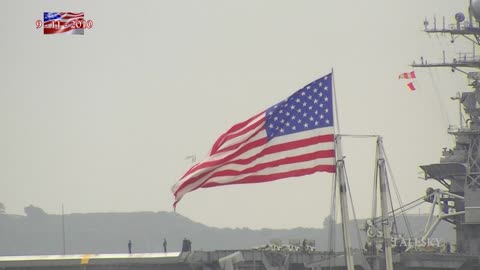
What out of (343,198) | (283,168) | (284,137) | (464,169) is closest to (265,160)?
(283,168)

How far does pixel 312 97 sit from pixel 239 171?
3850 mm

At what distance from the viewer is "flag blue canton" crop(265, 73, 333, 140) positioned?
161ft

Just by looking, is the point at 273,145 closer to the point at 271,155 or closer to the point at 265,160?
the point at 271,155

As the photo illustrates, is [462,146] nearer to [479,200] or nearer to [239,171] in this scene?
[479,200]

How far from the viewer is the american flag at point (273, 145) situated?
48.8 meters

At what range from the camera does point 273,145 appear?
4909 cm

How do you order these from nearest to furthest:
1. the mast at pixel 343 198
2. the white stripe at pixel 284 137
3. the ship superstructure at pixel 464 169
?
the mast at pixel 343 198 → the white stripe at pixel 284 137 → the ship superstructure at pixel 464 169

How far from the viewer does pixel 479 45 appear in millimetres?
84938

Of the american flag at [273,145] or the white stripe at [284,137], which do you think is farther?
the white stripe at [284,137]

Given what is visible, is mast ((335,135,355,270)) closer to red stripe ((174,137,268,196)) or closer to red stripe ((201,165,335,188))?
red stripe ((201,165,335,188))

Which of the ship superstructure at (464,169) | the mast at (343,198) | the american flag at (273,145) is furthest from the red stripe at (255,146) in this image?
the ship superstructure at (464,169)

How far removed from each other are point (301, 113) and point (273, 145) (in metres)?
1.57

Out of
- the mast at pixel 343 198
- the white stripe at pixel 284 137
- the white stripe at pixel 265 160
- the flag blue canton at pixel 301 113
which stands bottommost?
the mast at pixel 343 198

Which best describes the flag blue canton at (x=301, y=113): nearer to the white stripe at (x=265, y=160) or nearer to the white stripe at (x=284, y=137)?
the white stripe at (x=284, y=137)
